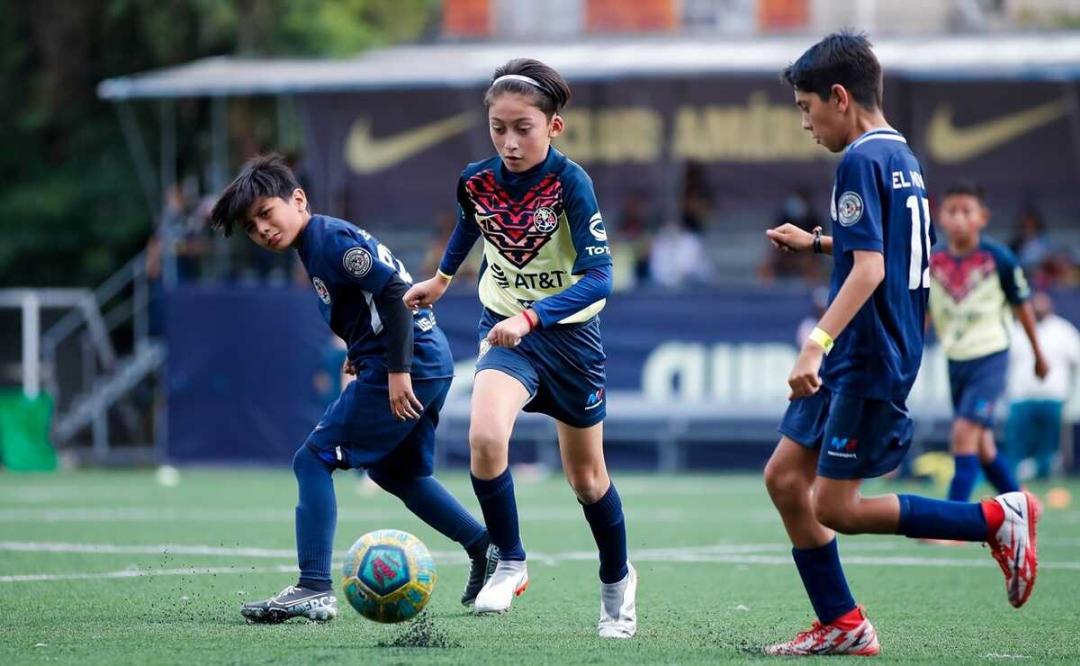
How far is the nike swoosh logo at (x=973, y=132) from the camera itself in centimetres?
2136

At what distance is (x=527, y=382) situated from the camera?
623 cm

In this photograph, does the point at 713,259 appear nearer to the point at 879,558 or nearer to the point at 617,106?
the point at 617,106

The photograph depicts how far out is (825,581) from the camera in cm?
590

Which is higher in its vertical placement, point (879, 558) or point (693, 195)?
point (693, 195)

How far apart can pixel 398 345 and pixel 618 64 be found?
13.2 metres

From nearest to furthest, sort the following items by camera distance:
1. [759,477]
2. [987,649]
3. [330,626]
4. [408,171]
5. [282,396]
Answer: [987,649], [330,626], [759,477], [282,396], [408,171]

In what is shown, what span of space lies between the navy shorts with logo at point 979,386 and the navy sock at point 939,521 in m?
4.79

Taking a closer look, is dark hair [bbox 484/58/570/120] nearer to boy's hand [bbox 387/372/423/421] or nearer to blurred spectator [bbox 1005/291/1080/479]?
boy's hand [bbox 387/372/423/421]

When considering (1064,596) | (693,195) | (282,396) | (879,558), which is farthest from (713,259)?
(1064,596)

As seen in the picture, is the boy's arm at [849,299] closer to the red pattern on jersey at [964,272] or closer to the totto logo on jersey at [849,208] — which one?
the totto logo on jersey at [849,208]

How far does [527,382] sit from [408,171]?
55.7 feet

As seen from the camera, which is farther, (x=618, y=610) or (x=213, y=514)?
(x=213, y=514)

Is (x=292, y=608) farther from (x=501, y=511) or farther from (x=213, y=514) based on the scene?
(x=213, y=514)

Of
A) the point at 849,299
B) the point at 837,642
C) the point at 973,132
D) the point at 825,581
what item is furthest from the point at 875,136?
the point at 973,132
